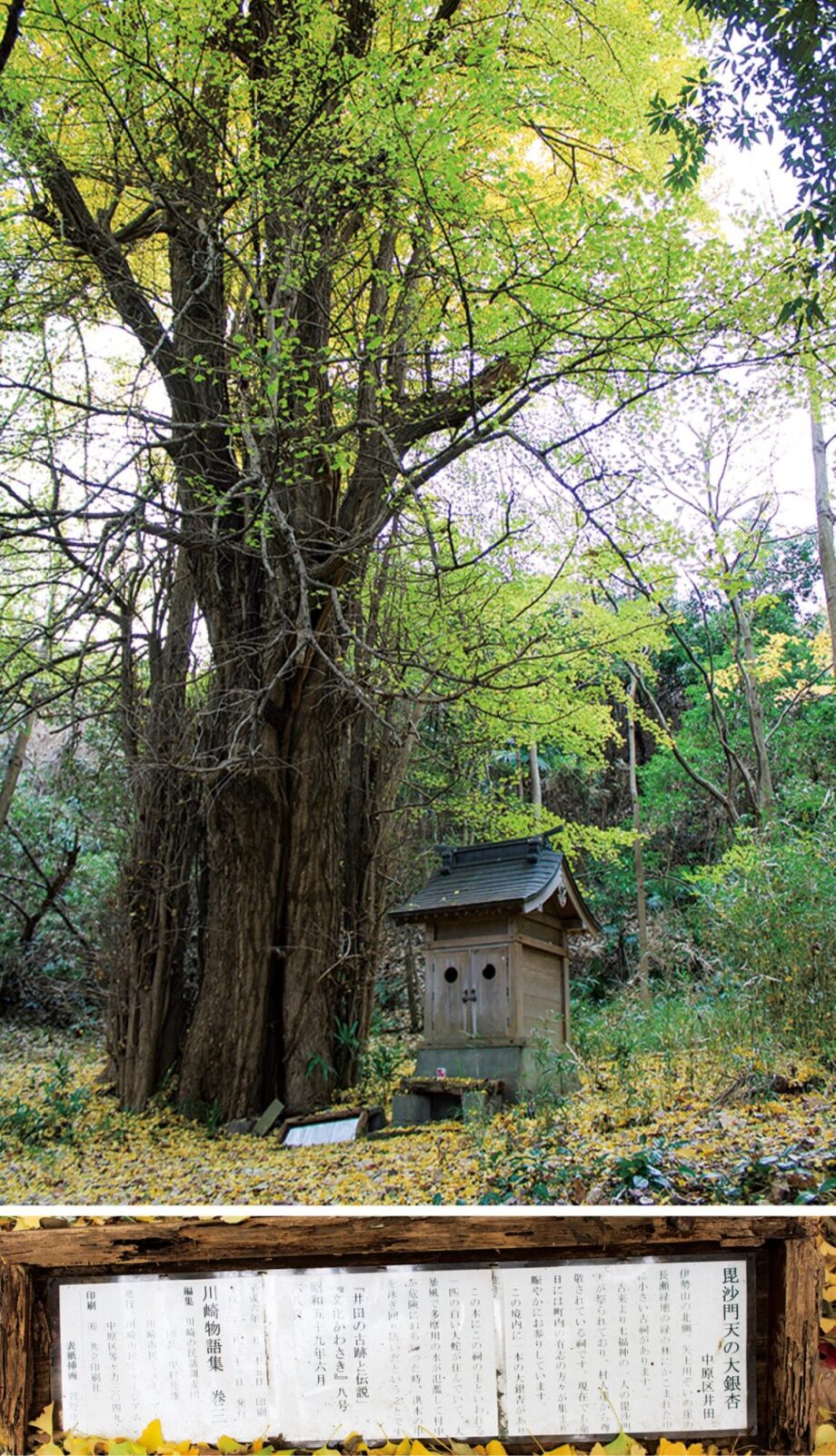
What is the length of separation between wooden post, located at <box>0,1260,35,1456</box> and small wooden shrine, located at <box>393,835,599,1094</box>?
1.46 metres

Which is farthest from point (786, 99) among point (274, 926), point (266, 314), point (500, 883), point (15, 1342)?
point (15, 1342)

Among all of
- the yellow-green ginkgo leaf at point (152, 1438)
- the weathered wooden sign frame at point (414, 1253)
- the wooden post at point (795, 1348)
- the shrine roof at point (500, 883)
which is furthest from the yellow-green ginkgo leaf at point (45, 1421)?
the shrine roof at point (500, 883)

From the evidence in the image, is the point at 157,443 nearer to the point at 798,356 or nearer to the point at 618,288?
the point at 618,288

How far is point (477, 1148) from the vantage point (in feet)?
7.06

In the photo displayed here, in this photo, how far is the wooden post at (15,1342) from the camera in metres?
1.40

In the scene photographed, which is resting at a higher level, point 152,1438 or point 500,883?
point 500,883

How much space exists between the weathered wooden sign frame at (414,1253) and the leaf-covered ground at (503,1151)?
0.88 feet

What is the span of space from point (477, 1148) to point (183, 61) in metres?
3.23

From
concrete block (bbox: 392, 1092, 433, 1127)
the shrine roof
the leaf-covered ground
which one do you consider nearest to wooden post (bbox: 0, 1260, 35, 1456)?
the leaf-covered ground

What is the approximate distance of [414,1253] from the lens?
141cm

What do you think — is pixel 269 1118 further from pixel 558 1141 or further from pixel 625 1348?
pixel 625 1348

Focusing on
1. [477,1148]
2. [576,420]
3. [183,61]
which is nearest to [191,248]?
[183,61]

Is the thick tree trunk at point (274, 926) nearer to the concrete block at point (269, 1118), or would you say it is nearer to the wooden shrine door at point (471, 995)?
the concrete block at point (269, 1118)

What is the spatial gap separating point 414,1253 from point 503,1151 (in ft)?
2.29
